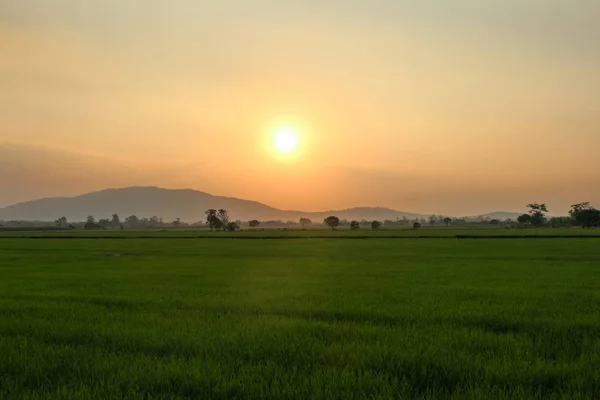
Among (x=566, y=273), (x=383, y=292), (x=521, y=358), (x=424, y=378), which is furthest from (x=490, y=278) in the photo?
(x=424, y=378)

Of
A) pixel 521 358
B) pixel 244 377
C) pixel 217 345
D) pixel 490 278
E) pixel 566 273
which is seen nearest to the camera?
pixel 244 377

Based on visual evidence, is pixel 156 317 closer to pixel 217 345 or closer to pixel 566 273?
pixel 217 345

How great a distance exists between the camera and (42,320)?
10352 millimetres

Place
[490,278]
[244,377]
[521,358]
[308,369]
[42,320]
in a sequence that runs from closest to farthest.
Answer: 1. [244,377]
2. [308,369]
3. [521,358]
4. [42,320]
5. [490,278]

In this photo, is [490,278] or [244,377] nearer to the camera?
[244,377]

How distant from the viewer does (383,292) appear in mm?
15695

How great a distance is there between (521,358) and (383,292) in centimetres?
887

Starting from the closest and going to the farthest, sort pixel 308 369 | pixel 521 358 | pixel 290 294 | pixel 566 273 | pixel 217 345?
pixel 308 369 < pixel 521 358 < pixel 217 345 < pixel 290 294 < pixel 566 273

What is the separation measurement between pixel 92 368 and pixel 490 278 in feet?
61.6

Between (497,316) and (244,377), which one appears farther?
(497,316)

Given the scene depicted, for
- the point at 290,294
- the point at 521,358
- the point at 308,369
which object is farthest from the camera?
the point at 290,294

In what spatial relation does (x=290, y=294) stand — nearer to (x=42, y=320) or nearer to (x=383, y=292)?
(x=383, y=292)

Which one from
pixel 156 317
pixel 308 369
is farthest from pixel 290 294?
pixel 308 369

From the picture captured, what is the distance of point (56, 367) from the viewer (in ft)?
22.0
